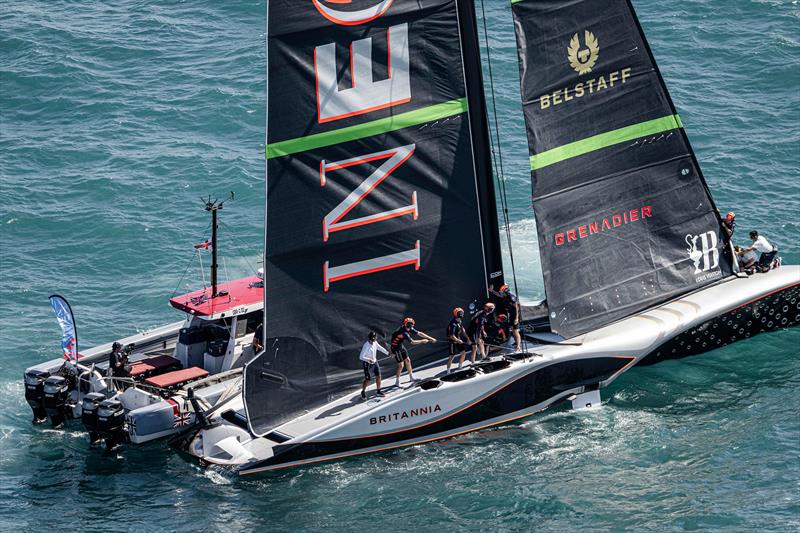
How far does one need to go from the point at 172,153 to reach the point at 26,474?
66.0 feet

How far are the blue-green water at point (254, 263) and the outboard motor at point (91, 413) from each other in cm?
52

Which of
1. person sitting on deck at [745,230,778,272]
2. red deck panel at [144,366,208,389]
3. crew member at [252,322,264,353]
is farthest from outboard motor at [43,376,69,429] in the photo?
person sitting on deck at [745,230,778,272]

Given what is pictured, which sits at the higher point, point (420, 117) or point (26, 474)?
point (420, 117)

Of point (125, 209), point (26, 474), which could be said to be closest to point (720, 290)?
point (26, 474)

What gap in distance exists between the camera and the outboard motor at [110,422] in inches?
1137

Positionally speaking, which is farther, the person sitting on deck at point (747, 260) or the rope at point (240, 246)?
the rope at point (240, 246)

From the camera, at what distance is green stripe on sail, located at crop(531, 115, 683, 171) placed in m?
29.3

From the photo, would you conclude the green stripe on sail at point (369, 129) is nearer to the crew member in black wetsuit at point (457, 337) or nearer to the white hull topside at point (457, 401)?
the crew member in black wetsuit at point (457, 337)

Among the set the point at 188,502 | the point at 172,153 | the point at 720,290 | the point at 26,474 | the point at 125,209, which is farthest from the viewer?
the point at 172,153

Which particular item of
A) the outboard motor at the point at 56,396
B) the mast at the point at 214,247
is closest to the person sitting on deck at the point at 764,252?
the mast at the point at 214,247

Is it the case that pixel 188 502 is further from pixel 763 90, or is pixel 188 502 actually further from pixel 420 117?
pixel 763 90

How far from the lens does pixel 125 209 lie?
43156 millimetres

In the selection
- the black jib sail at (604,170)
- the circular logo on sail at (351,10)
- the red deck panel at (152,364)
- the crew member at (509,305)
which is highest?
the circular logo on sail at (351,10)

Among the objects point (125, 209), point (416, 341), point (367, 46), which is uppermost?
point (367, 46)
